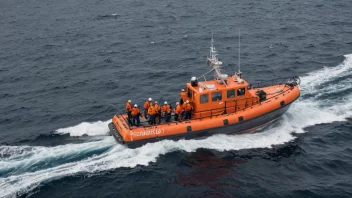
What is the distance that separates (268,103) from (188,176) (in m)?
6.77

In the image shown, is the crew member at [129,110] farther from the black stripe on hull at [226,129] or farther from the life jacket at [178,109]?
the life jacket at [178,109]

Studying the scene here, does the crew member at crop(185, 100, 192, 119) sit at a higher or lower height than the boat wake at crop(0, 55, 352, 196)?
higher

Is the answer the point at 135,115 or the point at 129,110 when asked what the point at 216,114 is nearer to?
the point at 135,115

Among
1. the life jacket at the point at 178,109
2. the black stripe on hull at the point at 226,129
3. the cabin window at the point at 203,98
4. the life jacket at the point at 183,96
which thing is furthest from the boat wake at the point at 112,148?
the life jacket at the point at 183,96

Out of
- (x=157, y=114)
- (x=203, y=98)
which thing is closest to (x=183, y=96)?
(x=203, y=98)

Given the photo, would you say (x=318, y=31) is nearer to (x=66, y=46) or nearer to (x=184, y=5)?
(x=184, y=5)

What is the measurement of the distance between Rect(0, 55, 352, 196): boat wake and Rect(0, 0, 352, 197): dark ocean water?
61 millimetres

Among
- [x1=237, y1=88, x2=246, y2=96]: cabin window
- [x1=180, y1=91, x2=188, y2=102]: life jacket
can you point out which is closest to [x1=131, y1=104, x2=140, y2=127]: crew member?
[x1=180, y1=91, x2=188, y2=102]: life jacket

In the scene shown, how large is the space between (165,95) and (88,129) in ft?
24.3

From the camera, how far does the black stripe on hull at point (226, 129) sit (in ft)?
74.0

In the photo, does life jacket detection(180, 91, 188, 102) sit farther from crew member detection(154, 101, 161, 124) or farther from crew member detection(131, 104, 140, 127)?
crew member detection(131, 104, 140, 127)

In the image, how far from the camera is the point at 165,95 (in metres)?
30.4

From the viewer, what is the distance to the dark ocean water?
2000 cm

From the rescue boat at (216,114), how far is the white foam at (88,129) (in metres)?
0.96
